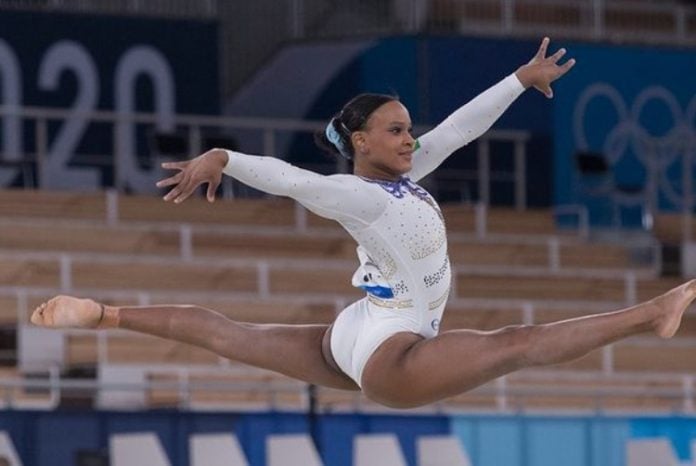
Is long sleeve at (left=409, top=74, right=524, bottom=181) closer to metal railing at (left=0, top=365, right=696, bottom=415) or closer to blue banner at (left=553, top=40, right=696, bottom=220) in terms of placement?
metal railing at (left=0, top=365, right=696, bottom=415)

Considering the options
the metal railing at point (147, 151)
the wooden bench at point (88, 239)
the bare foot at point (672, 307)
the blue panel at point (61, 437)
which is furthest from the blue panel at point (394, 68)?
the bare foot at point (672, 307)

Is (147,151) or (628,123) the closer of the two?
(147,151)

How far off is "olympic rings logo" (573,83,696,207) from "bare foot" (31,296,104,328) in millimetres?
11197

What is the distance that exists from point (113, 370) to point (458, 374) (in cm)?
563

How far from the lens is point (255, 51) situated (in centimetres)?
1873

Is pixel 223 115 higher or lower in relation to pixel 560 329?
higher

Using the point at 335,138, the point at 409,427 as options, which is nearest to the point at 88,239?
the point at 409,427

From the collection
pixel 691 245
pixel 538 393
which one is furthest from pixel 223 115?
pixel 538 393

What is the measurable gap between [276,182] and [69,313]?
37.0 inches

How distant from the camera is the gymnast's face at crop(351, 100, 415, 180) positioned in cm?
802

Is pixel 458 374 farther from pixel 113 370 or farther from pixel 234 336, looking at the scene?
pixel 113 370

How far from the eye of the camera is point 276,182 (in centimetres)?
764

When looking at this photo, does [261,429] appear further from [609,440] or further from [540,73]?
[540,73]

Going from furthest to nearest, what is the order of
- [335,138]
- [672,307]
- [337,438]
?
[337,438] < [335,138] < [672,307]
